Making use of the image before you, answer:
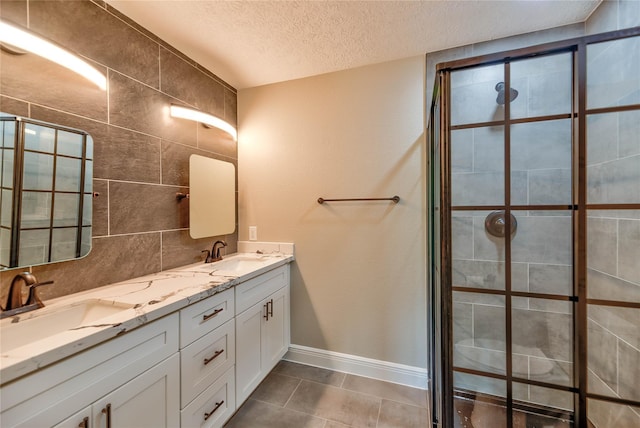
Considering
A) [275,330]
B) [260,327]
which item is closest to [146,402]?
[260,327]

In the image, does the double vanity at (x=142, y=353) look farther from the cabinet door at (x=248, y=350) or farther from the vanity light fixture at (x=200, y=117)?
the vanity light fixture at (x=200, y=117)

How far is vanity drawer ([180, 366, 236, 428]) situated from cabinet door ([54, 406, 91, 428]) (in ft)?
1.33

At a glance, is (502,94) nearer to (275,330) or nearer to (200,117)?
(200,117)

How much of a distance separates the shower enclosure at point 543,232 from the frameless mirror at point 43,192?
1684 millimetres

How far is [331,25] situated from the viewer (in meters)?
1.45

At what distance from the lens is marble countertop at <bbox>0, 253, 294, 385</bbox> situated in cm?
66

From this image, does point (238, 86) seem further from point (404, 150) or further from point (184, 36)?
point (404, 150)

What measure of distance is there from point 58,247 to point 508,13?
2585 millimetres

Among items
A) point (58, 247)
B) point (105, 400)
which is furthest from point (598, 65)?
point (58, 247)

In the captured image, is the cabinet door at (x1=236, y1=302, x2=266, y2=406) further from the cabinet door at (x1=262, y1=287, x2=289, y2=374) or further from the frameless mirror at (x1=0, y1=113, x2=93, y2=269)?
the frameless mirror at (x1=0, y1=113, x2=93, y2=269)

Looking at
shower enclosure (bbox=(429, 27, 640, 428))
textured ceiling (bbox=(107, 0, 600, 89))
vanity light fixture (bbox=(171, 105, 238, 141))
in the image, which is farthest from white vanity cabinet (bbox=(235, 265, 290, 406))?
textured ceiling (bbox=(107, 0, 600, 89))

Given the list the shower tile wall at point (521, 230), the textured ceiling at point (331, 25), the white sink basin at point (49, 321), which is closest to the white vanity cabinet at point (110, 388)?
the white sink basin at point (49, 321)

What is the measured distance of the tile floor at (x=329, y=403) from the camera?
57.1 inches

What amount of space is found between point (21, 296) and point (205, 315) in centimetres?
68
